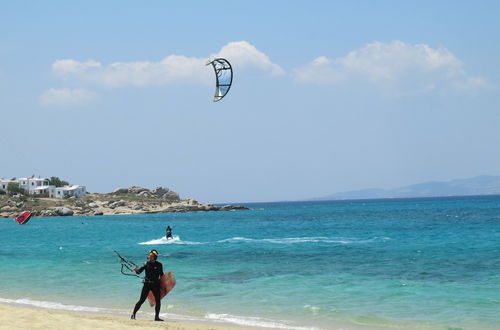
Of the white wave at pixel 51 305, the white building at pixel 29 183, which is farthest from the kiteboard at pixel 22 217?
the white building at pixel 29 183

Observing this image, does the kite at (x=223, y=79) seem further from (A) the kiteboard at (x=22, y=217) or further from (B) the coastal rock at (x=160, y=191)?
(B) the coastal rock at (x=160, y=191)

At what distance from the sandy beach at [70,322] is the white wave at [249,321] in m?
0.92

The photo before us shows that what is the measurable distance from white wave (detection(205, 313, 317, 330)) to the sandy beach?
3.01 feet

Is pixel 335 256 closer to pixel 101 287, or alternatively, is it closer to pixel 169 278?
pixel 101 287

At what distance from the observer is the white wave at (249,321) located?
1443 cm

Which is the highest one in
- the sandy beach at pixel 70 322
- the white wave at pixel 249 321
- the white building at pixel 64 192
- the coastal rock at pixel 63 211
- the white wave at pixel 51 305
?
the white building at pixel 64 192

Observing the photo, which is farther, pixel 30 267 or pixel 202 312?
pixel 30 267

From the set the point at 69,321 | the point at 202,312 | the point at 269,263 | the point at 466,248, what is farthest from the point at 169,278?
the point at 466,248

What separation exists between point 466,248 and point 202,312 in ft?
73.8

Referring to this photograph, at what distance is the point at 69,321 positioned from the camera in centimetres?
1293

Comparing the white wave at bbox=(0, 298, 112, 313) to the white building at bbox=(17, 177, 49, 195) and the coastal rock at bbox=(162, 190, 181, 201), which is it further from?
the coastal rock at bbox=(162, 190, 181, 201)

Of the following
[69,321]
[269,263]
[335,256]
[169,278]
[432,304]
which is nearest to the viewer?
[69,321]

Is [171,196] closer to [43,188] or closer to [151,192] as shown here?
[151,192]

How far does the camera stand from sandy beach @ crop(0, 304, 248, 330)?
12.3m
